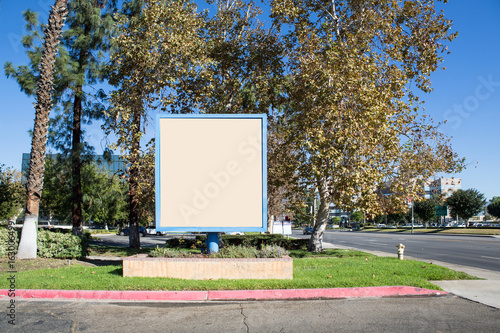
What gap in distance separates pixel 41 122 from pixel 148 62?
5127 millimetres

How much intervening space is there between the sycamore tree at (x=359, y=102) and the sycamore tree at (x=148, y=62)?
4401 millimetres

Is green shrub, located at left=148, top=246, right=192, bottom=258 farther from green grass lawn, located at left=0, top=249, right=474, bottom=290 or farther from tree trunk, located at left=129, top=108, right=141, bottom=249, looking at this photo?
tree trunk, located at left=129, top=108, right=141, bottom=249

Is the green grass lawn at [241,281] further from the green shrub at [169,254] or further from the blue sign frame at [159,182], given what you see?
the blue sign frame at [159,182]

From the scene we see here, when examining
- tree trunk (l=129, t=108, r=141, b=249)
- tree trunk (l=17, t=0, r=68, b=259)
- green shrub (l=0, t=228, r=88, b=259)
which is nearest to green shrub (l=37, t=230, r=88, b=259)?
green shrub (l=0, t=228, r=88, b=259)

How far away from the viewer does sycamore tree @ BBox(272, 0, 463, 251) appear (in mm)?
15141

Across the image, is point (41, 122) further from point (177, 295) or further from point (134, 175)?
point (177, 295)

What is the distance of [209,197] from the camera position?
34.7 feet

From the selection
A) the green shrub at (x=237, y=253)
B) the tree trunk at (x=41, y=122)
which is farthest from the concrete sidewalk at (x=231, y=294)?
the tree trunk at (x=41, y=122)

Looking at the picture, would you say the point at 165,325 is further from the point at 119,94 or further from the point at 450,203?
the point at 450,203

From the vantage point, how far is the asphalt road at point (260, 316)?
5.98 meters

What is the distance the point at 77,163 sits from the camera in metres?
21.2

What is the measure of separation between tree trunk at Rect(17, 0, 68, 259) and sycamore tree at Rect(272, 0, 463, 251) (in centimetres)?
923

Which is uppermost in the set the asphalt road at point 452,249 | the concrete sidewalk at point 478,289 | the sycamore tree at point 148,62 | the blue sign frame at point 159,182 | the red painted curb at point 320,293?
the sycamore tree at point 148,62

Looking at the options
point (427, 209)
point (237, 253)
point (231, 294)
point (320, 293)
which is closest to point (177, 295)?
point (231, 294)
